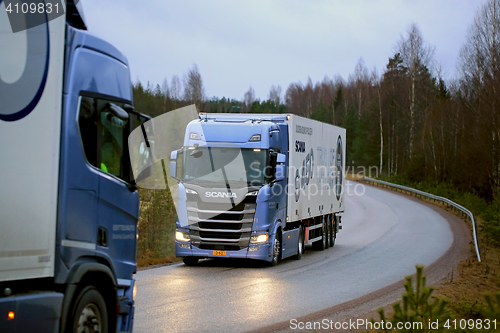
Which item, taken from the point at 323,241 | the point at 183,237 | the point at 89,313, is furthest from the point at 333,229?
the point at 89,313

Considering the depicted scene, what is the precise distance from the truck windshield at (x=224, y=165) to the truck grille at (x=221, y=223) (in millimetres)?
536

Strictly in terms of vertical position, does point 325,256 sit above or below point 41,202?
below

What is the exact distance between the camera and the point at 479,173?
120ft

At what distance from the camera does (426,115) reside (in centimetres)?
5447

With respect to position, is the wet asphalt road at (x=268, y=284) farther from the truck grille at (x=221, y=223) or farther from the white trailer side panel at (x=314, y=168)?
the white trailer side panel at (x=314, y=168)

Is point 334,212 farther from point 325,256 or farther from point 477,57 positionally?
point 477,57

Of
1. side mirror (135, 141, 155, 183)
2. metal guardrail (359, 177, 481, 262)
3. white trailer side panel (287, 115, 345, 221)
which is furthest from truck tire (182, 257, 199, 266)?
metal guardrail (359, 177, 481, 262)

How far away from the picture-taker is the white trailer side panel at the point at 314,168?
15336mm

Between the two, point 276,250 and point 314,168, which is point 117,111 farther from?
point 314,168

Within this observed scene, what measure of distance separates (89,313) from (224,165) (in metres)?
8.31

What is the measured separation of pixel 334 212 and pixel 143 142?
49.8 feet

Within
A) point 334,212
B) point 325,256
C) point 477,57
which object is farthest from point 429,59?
point 325,256

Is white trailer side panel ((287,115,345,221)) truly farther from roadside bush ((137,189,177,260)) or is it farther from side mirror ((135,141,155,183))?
side mirror ((135,141,155,183))

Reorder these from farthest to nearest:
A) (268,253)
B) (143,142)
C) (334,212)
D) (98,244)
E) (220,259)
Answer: (334,212) → (220,259) → (268,253) → (143,142) → (98,244)
